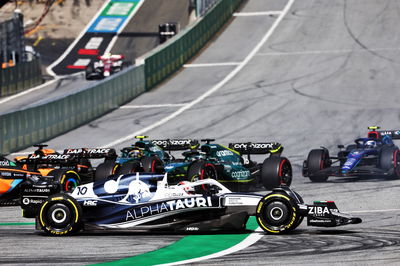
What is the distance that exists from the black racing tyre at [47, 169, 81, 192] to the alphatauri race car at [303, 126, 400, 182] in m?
6.81

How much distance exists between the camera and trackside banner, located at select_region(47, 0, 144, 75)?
5875cm

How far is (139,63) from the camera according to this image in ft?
151

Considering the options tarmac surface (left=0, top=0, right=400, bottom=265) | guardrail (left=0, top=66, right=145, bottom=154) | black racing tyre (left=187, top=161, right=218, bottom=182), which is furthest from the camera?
guardrail (left=0, top=66, right=145, bottom=154)

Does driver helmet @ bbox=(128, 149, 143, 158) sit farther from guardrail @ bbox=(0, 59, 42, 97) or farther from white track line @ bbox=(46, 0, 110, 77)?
white track line @ bbox=(46, 0, 110, 77)

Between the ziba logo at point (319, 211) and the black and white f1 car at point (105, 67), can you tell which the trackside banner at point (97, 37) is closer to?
the black and white f1 car at point (105, 67)

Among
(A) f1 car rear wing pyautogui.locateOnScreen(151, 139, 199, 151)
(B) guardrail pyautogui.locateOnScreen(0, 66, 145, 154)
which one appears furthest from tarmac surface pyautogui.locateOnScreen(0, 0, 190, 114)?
(A) f1 car rear wing pyautogui.locateOnScreen(151, 139, 199, 151)

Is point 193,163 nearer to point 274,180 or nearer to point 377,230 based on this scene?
point 274,180

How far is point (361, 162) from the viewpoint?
2514cm

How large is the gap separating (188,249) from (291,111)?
2503 centimetres

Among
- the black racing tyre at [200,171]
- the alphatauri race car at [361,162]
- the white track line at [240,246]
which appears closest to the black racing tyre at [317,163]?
the alphatauri race car at [361,162]

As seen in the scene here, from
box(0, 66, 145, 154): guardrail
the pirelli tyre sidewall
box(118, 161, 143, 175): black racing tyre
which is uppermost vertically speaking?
box(0, 66, 145, 154): guardrail

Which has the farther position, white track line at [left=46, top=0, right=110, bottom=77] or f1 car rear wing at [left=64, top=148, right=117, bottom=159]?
white track line at [left=46, top=0, right=110, bottom=77]

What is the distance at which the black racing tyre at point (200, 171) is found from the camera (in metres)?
21.6

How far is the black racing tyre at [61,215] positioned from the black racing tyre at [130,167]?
223 inches
